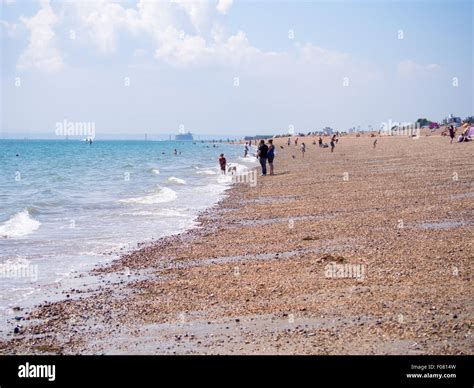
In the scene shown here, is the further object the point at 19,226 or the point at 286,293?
the point at 19,226

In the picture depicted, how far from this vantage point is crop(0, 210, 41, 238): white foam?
16609 millimetres

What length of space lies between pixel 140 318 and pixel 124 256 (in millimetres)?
4888

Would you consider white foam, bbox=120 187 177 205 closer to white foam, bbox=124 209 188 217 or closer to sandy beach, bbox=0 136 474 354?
white foam, bbox=124 209 188 217

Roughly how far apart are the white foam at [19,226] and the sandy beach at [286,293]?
5059 mm

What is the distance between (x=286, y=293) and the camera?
8562mm

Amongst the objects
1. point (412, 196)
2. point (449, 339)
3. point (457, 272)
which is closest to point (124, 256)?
point (457, 272)

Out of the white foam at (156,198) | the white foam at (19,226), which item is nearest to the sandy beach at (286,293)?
the white foam at (19,226)

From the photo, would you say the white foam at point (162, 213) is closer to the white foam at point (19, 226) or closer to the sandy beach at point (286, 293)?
the white foam at point (19, 226)

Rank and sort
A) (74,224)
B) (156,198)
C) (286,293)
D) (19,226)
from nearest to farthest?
(286,293) < (19,226) < (74,224) < (156,198)

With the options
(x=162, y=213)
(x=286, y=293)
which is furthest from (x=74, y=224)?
(x=286, y=293)

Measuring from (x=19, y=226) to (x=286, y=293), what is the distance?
484 inches

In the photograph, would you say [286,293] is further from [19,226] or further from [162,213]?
[162,213]
